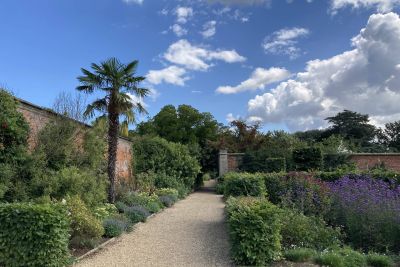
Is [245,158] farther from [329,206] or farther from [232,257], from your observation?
[232,257]

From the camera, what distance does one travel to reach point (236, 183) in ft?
45.3

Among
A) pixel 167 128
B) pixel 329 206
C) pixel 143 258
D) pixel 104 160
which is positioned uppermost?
pixel 167 128

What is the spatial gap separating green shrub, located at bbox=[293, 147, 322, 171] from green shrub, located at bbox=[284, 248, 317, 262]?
16899 millimetres

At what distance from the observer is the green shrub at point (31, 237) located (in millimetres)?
6426

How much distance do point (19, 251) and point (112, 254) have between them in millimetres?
1965

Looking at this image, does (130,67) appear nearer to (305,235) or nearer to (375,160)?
(305,235)

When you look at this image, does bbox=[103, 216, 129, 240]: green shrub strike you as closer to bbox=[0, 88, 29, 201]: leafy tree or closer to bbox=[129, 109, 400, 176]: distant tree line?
bbox=[0, 88, 29, 201]: leafy tree

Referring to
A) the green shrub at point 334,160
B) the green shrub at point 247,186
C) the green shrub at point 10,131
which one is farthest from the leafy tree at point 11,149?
the green shrub at point 334,160

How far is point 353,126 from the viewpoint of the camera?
54625 mm

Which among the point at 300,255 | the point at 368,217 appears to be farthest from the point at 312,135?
the point at 300,255

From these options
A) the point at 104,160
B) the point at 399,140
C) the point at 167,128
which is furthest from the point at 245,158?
the point at 399,140

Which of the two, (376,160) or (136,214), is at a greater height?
(376,160)

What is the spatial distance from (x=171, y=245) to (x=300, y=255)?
2.97 m

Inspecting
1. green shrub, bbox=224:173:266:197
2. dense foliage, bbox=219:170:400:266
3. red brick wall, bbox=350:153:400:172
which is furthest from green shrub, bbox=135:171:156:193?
red brick wall, bbox=350:153:400:172
